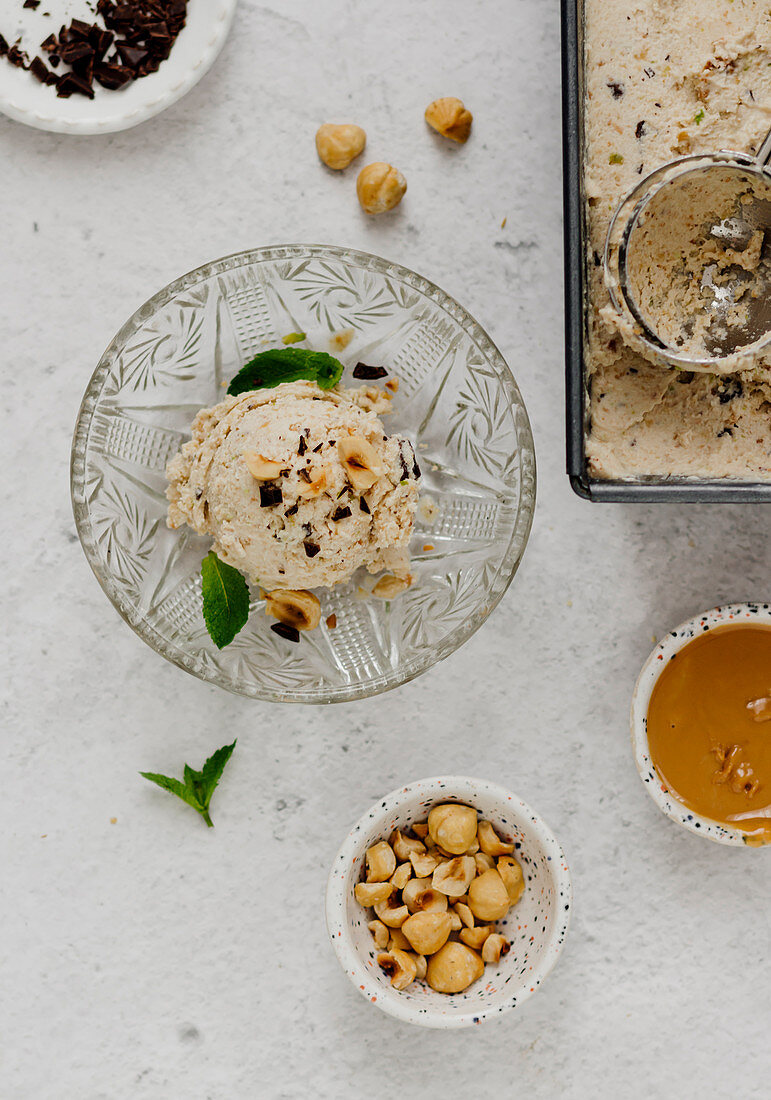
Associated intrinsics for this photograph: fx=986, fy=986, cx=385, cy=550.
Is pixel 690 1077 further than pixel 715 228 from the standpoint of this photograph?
Yes

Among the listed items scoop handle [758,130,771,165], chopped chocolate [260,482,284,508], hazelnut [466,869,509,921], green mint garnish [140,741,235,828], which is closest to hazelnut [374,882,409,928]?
hazelnut [466,869,509,921]

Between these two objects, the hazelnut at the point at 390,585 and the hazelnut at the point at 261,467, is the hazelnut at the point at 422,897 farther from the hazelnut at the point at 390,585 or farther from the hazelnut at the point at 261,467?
the hazelnut at the point at 261,467

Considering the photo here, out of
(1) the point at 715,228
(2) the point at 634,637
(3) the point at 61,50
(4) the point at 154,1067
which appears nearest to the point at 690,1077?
(2) the point at 634,637

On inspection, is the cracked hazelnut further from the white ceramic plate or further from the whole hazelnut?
the white ceramic plate

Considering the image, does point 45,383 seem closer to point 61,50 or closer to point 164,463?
point 164,463

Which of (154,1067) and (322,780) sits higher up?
(322,780)

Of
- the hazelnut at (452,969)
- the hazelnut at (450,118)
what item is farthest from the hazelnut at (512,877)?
the hazelnut at (450,118)
